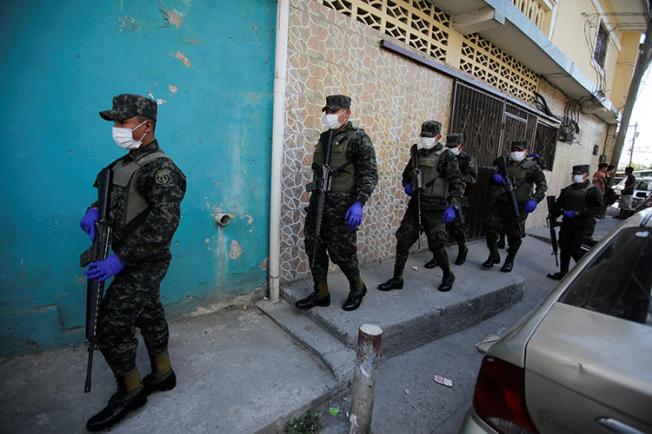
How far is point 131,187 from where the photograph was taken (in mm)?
1729

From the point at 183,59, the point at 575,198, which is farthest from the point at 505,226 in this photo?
the point at 183,59

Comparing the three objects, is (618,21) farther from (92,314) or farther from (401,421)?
(92,314)

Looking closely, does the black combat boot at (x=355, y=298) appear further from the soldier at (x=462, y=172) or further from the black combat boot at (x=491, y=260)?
the black combat boot at (x=491, y=260)

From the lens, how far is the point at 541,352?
103 centimetres

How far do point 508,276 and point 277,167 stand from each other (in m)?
3.27

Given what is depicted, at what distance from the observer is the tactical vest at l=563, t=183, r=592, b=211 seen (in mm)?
4336

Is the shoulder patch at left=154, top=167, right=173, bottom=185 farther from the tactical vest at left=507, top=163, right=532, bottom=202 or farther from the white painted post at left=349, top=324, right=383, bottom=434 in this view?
the tactical vest at left=507, top=163, right=532, bottom=202

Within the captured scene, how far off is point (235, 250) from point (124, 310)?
4.60 ft

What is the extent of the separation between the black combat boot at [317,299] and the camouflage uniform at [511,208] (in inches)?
109

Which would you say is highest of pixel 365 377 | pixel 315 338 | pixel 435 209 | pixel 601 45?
pixel 601 45

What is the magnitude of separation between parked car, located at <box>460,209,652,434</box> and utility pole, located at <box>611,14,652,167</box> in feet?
32.2

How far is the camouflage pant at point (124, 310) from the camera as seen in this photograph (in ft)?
5.57

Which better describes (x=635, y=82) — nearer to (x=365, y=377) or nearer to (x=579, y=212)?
(x=579, y=212)

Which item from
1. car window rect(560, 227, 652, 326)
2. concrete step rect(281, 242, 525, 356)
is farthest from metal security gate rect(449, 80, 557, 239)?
car window rect(560, 227, 652, 326)
